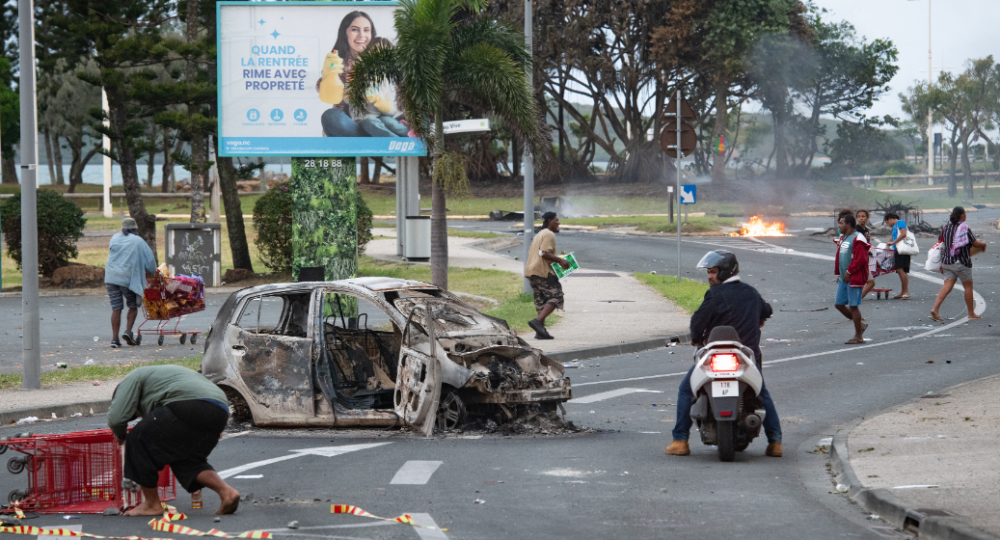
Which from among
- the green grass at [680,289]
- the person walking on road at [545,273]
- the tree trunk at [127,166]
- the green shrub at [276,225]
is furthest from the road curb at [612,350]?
the tree trunk at [127,166]

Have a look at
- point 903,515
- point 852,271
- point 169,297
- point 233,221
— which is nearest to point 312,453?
point 903,515

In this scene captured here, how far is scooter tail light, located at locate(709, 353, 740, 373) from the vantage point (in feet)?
26.3

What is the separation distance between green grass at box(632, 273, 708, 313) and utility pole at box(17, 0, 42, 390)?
10916mm

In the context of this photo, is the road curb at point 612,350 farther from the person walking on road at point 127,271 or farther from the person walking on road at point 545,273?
the person walking on road at point 127,271

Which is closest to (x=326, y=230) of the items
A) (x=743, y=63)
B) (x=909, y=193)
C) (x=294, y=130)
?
(x=294, y=130)

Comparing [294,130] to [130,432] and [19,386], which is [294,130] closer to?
[19,386]

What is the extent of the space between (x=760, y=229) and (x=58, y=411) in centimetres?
3077

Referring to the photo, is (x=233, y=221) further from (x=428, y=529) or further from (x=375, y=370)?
(x=428, y=529)

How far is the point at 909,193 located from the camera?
79312mm

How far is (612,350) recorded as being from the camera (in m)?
15.5

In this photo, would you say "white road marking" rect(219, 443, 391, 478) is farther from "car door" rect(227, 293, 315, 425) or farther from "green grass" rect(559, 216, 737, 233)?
"green grass" rect(559, 216, 737, 233)

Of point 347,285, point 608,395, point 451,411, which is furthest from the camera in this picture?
point 608,395

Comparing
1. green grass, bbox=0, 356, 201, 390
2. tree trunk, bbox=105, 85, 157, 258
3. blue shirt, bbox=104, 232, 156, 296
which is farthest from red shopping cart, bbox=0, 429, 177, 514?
tree trunk, bbox=105, 85, 157, 258

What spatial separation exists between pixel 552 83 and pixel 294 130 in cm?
4481
